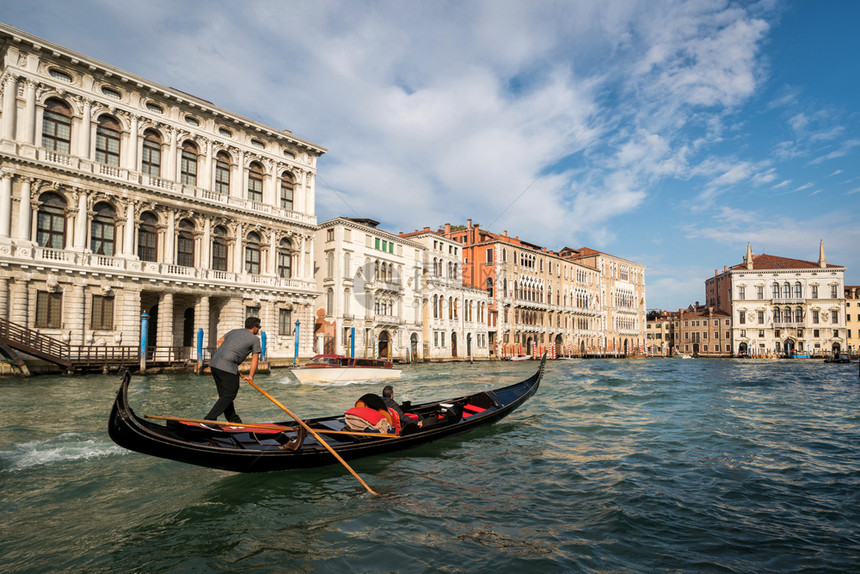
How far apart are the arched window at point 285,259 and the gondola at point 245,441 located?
21.4m

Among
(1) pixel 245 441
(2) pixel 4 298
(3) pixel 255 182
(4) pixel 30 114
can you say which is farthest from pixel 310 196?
(1) pixel 245 441

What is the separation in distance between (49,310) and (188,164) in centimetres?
844

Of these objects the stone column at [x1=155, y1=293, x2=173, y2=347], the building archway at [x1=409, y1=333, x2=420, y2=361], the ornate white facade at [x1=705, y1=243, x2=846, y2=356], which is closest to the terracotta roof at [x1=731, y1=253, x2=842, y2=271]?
the ornate white facade at [x1=705, y1=243, x2=846, y2=356]

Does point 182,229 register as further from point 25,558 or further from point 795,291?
point 795,291

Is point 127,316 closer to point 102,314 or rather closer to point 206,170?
point 102,314

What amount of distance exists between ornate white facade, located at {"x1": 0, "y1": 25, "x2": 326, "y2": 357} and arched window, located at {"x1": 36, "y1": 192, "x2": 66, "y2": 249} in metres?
0.04

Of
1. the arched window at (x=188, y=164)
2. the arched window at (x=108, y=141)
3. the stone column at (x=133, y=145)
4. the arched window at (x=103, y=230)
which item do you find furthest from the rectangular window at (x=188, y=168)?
the arched window at (x=103, y=230)

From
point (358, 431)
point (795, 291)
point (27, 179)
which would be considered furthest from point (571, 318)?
point (358, 431)

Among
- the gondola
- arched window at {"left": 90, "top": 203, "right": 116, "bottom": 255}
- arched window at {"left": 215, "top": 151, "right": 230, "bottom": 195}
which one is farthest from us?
arched window at {"left": 215, "top": 151, "right": 230, "bottom": 195}

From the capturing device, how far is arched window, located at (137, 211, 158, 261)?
22141mm

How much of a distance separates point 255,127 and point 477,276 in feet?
85.1

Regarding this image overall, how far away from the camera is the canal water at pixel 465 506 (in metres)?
4.02

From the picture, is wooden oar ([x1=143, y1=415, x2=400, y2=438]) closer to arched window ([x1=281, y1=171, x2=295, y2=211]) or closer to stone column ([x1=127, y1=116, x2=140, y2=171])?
stone column ([x1=127, y1=116, x2=140, y2=171])

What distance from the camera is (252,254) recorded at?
26328mm
